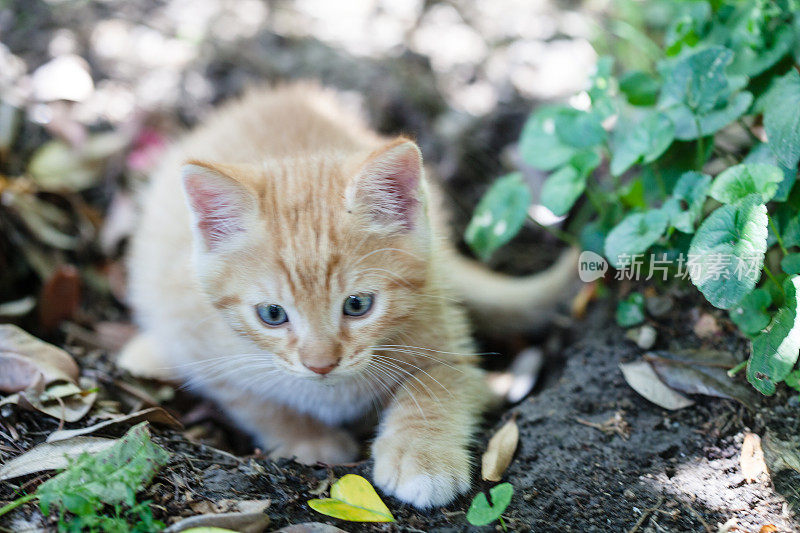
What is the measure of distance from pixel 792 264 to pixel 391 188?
3.82 ft

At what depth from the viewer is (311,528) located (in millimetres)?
1647

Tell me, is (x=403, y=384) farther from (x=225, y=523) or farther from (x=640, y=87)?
(x=640, y=87)

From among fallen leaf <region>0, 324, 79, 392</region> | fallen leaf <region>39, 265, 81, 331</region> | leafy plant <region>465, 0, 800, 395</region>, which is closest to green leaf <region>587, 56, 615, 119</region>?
leafy plant <region>465, 0, 800, 395</region>

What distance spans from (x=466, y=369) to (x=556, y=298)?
82cm

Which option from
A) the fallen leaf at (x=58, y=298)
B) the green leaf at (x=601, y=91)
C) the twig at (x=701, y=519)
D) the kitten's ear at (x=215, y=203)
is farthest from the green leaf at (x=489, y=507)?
the fallen leaf at (x=58, y=298)

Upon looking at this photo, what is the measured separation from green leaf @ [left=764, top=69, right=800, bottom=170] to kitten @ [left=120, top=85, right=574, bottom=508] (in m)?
1.04

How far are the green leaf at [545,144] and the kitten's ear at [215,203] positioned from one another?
1114 mm

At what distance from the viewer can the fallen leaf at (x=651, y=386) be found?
207 centimetres

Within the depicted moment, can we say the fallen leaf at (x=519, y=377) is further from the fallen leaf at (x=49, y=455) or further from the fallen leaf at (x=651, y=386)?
the fallen leaf at (x=49, y=455)

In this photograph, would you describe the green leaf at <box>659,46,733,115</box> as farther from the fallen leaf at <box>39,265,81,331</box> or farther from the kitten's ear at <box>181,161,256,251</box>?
the fallen leaf at <box>39,265,81,331</box>

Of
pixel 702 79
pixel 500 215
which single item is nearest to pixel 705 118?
pixel 702 79

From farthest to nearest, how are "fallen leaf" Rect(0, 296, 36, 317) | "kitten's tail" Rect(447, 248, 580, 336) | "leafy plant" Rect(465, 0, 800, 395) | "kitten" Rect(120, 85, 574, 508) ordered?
"kitten's tail" Rect(447, 248, 580, 336), "fallen leaf" Rect(0, 296, 36, 317), "kitten" Rect(120, 85, 574, 508), "leafy plant" Rect(465, 0, 800, 395)

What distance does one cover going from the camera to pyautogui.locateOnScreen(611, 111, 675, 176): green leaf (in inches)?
82.9

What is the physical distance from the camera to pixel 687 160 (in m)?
2.28
